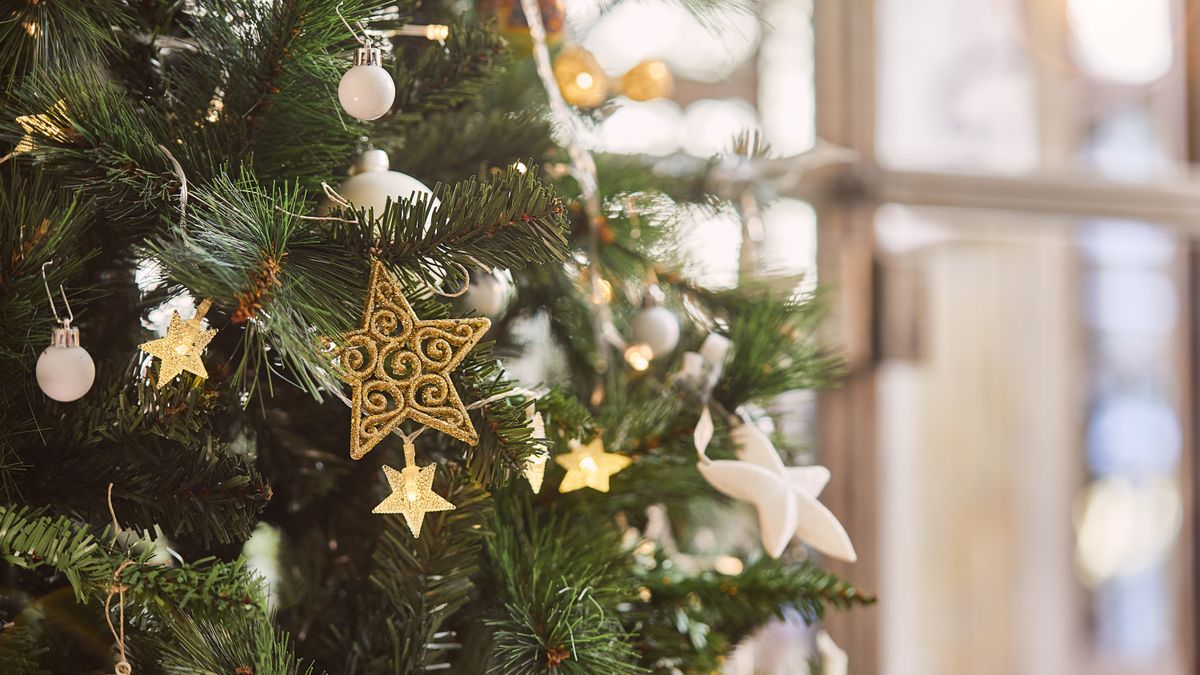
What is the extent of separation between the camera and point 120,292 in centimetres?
48

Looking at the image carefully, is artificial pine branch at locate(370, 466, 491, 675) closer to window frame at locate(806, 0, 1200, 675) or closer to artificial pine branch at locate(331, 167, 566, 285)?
artificial pine branch at locate(331, 167, 566, 285)

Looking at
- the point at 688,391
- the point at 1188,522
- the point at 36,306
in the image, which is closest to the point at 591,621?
the point at 688,391

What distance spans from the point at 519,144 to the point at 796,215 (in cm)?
61

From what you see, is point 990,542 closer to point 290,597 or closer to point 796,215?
point 796,215

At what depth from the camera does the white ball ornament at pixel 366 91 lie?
1.30 ft

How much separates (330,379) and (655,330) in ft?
0.88

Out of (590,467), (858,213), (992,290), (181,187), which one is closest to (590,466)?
(590,467)

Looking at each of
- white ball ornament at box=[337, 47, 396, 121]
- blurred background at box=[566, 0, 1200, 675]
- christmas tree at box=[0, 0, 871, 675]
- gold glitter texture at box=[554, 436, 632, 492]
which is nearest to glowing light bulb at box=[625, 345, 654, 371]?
christmas tree at box=[0, 0, 871, 675]

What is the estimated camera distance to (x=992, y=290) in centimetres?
129

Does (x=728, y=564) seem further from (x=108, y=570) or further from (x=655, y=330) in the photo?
(x=108, y=570)

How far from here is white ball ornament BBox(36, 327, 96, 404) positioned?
386 mm

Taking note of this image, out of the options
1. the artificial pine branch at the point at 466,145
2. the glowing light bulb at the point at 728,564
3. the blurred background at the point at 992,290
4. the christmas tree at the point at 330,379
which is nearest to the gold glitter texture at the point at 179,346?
the christmas tree at the point at 330,379

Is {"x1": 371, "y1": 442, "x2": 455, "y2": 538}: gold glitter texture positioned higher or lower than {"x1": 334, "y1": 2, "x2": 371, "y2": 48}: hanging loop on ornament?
lower

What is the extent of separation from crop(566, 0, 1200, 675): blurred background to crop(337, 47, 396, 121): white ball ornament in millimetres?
673
